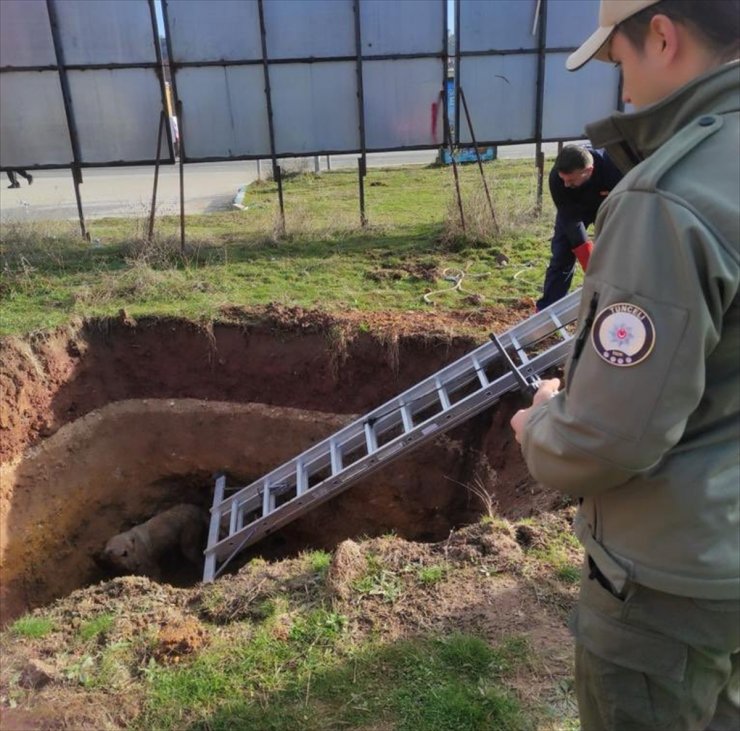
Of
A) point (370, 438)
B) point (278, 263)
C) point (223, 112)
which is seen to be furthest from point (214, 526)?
point (223, 112)

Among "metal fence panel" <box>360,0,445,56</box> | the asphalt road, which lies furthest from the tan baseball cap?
the asphalt road

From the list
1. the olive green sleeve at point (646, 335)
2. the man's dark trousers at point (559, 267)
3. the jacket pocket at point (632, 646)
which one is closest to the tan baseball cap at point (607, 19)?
the olive green sleeve at point (646, 335)

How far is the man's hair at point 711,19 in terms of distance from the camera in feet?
4.04

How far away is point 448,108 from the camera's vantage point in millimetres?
10078

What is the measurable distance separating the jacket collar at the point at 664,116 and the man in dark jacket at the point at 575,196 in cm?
387

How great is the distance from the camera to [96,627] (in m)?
3.63

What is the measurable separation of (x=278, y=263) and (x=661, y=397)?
25.6ft

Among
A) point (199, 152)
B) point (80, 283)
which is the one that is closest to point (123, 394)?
point (80, 283)

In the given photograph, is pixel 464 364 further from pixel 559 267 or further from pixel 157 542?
pixel 157 542

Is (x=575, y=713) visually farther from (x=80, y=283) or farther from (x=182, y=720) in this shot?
(x=80, y=283)

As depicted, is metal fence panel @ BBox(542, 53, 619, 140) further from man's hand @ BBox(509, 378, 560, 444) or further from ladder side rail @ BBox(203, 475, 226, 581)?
man's hand @ BBox(509, 378, 560, 444)

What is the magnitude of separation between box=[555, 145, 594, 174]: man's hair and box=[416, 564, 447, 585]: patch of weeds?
3.33 meters

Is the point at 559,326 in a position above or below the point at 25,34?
below

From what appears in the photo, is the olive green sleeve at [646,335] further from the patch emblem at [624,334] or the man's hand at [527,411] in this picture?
the man's hand at [527,411]
